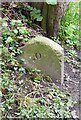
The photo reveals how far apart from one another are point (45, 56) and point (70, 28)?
163 centimetres

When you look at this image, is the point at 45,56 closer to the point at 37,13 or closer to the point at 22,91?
the point at 22,91

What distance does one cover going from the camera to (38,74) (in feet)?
10.7

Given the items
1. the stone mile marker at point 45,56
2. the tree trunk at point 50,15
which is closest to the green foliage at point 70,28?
the tree trunk at point 50,15

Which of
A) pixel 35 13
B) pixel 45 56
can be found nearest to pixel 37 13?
pixel 35 13

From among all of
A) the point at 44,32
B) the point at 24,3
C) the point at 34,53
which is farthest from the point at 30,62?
the point at 24,3

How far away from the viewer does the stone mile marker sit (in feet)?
10.5

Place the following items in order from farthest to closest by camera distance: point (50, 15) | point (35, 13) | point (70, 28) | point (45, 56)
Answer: point (70, 28) → point (35, 13) → point (50, 15) → point (45, 56)

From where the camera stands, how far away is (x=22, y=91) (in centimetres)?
289

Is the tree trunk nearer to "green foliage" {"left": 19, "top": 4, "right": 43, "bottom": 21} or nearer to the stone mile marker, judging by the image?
"green foliage" {"left": 19, "top": 4, "right": 43, "bottom": 21}

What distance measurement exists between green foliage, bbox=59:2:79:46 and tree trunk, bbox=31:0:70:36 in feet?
1.14

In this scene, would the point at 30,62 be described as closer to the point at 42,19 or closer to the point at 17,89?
the point at 17,89

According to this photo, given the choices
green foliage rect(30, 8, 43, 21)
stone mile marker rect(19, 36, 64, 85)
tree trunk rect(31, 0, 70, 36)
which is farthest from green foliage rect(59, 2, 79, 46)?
stone mile marker rect(19, 36, 64, 85)

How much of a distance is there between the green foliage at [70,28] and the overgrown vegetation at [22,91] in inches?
48.0

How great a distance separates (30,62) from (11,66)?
0.35m
